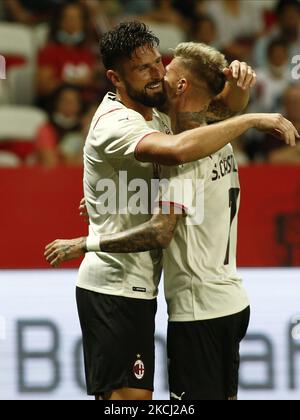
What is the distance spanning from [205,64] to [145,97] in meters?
0.24

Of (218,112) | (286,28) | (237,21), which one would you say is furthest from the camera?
(237,21)

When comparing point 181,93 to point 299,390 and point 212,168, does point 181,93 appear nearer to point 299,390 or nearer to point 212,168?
point 212,168

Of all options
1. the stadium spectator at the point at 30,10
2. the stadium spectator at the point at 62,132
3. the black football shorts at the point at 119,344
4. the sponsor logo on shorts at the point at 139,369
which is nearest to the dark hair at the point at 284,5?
the stadium spectator at the point at 30,10

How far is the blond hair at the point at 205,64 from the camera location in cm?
358

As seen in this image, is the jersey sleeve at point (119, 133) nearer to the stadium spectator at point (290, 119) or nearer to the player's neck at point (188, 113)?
the player's neck at point (188, 113)

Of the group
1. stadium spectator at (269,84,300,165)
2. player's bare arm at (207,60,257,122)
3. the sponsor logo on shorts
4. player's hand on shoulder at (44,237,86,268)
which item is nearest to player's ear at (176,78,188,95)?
player's bare arm at (207,60,257,122)

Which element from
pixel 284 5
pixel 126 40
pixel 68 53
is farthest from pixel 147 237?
pixel 284 5

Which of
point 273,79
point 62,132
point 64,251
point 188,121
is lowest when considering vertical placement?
point 64,251

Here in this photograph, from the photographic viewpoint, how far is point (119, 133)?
3.40 meters

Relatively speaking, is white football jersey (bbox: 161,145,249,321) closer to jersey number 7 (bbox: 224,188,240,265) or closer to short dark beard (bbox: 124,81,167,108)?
jersey number 7 (bbox: 224,188,240,265)

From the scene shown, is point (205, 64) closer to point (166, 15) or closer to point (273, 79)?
point (273, 79)

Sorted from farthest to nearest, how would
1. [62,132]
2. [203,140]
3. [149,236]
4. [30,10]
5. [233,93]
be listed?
[30,10] → [62,132] → [233,93] → [149,236] → [203,140]

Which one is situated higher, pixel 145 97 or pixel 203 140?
pixel 145 97

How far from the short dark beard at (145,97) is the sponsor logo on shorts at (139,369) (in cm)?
88
